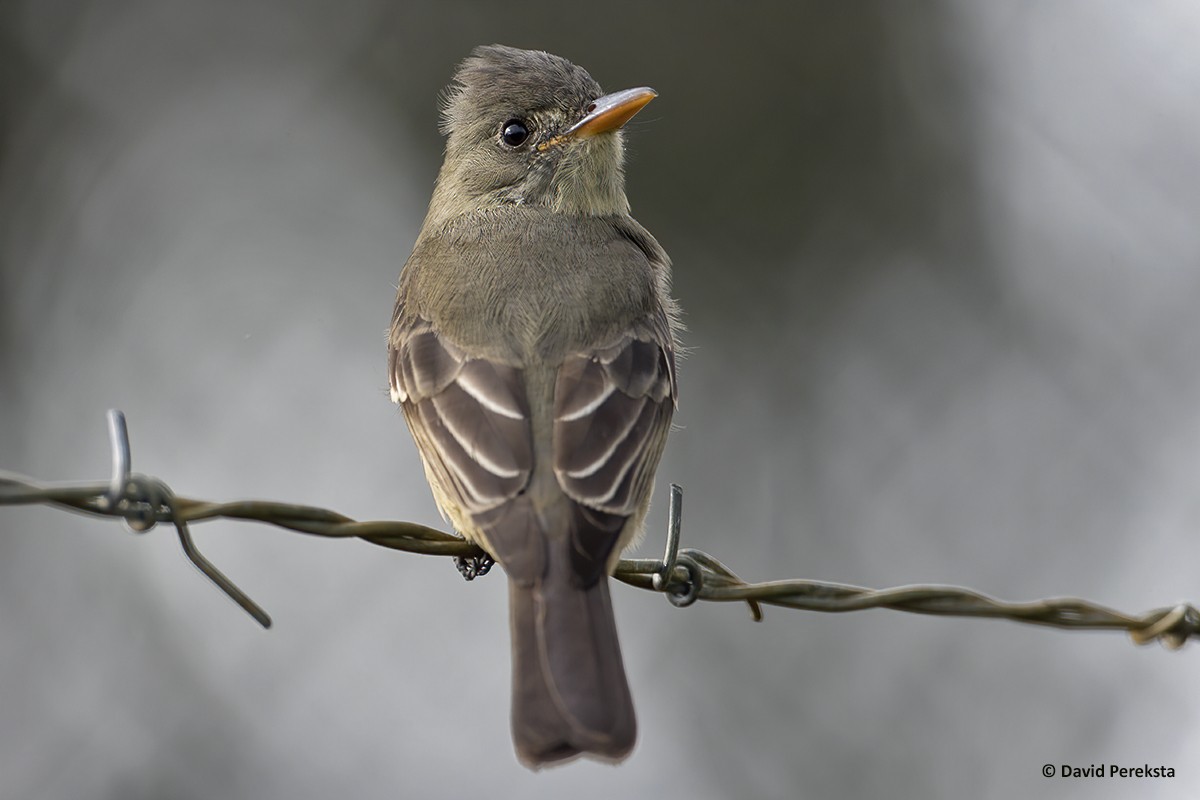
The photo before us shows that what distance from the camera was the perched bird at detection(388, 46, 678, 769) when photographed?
3688mm

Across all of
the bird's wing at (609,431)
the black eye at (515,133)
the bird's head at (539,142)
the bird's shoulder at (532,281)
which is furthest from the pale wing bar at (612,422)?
the black eye at (515,133)

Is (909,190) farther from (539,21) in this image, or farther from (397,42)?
(397,42)

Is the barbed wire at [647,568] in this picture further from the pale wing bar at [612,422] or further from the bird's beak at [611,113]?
the bird's beak at [611,113]

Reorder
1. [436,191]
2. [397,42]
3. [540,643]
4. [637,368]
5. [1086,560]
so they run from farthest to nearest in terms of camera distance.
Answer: [397,42], [1086,560], [436,191], [637,368], [540,643]

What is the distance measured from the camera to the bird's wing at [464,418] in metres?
4.06

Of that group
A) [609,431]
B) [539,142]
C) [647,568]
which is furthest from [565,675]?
[539,142]

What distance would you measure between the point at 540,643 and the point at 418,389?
1.27 meters

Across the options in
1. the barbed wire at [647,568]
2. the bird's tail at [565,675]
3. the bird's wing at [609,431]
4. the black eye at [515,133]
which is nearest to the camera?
the barbed wire at [647,568]

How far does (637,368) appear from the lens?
4.65 m

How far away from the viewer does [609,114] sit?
5.70 metres

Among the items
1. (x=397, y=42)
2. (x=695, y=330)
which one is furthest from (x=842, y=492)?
(x=397, y=42)

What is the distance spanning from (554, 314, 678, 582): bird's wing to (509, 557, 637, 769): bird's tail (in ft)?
0.35

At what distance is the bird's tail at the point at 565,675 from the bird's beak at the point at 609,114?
8.11 feet

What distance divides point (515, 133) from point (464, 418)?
2.01 metres
